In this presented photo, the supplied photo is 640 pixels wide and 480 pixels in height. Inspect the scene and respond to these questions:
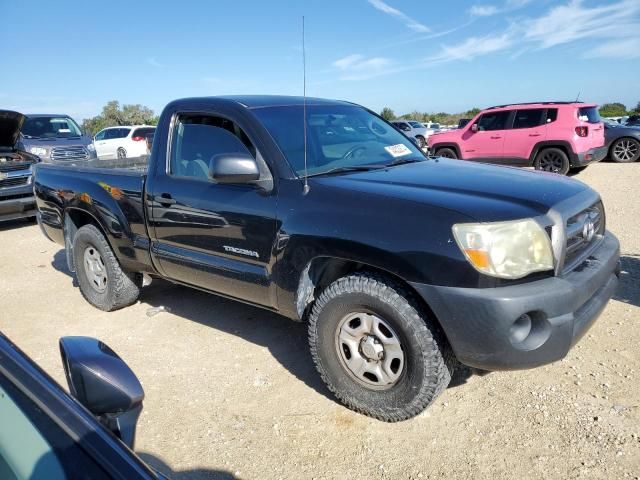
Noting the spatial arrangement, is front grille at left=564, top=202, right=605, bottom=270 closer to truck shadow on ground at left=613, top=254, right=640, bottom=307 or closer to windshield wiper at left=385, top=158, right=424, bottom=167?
windshield wiper at left=385, top=158, right=424, bottom=167

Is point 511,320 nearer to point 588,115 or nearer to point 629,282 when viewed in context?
point 629,282

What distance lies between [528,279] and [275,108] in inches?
79.7

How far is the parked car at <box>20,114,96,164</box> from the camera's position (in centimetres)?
1101

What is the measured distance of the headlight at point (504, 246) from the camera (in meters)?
2.31

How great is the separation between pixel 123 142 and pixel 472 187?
58.7 ft

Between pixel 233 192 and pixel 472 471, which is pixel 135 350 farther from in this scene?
pixel 472 471

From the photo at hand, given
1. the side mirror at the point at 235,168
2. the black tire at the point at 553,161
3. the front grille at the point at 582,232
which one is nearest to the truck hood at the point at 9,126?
the side mirror at the point at 235,168

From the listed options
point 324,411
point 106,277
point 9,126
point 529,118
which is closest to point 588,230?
point 324,411

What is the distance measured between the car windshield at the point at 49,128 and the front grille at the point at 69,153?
1082mm

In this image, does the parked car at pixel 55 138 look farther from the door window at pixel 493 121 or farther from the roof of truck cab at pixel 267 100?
the door window at pixel 493 121

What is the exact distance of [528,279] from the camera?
2377mm

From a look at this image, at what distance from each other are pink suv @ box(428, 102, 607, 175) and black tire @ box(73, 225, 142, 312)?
971 cm

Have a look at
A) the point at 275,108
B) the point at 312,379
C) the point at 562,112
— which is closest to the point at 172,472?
the point at 312,379

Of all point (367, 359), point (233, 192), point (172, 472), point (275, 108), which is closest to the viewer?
point (172, 472)
